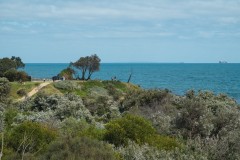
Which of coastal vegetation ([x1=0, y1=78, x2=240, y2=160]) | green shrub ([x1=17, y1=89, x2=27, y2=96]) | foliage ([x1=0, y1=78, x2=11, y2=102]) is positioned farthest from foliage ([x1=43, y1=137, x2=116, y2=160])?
green shrub ([x1=17, y1=89, x2=27, y2=96])

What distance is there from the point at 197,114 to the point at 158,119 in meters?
2.63

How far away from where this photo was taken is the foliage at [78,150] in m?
17.5

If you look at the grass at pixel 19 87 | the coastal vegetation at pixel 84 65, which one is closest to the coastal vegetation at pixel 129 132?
the grass at pixel 19 87

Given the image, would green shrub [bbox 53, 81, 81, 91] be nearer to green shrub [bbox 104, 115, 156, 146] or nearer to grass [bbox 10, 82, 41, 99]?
grass [bbox 10, 82, 41, 99]

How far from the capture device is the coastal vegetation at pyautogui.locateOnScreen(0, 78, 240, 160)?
60.2ft

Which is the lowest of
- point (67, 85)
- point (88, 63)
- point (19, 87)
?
point (19, 87)

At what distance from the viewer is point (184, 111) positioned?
27438mm

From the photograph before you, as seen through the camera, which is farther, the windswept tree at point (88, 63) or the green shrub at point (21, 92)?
the windswept tree at point (88, 63)

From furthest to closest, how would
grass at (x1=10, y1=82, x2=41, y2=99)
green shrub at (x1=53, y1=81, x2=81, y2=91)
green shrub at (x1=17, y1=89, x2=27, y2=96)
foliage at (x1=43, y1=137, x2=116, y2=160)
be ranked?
green shrub at (x1=53, y1=81, x2=81, y2=91) → green shrub at (x1=17, y1=89, x2=27, y2=96) → grass at (x1=10, y1=82, x2=41, y2=99) → foliage at (x1=43, y1=137, x2=116, y2=160)

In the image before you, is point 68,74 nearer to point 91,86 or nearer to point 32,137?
point 91,86

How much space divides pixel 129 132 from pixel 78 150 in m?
6.31

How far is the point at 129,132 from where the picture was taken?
2392cm

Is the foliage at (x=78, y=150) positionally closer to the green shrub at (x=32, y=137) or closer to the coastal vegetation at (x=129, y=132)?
the coastal vegetation at (x=129, y=132)

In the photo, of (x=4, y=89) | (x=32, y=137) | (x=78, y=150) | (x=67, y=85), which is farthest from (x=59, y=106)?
(x=67, y=85)
